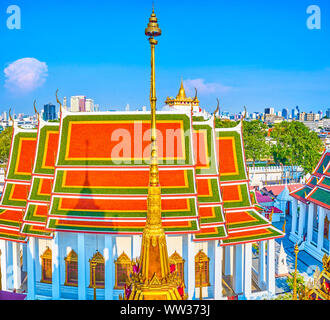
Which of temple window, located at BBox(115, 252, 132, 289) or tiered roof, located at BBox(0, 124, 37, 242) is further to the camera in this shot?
tiered roof, located at BBox(0, 124, 37, 242)

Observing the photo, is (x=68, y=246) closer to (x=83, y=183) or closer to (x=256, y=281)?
(x=83, y=183)

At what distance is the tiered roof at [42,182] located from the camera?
52.1 feet

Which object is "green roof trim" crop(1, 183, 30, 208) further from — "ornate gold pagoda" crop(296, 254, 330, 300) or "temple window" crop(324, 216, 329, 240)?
"temple window" crop(324, 216, 329, 240)

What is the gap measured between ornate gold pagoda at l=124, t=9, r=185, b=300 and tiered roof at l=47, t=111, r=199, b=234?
9187 mm

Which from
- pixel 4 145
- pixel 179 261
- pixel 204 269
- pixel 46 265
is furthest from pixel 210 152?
pixel 4 145

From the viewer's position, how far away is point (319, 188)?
2420 centimetres

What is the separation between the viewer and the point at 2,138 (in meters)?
50.1

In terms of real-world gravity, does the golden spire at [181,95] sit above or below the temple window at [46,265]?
above

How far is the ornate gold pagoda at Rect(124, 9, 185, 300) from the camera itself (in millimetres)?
4945

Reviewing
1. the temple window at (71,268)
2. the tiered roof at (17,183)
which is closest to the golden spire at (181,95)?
the tiered roof at (17,183)

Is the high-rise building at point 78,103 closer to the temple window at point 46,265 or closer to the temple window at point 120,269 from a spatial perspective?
the temple window at point 46,265

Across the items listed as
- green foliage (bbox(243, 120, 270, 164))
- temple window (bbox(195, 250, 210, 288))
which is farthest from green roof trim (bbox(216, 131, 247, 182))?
green foliage (bbox(243, 120, 270, 164))

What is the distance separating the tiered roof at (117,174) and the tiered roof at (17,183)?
3054 mm
